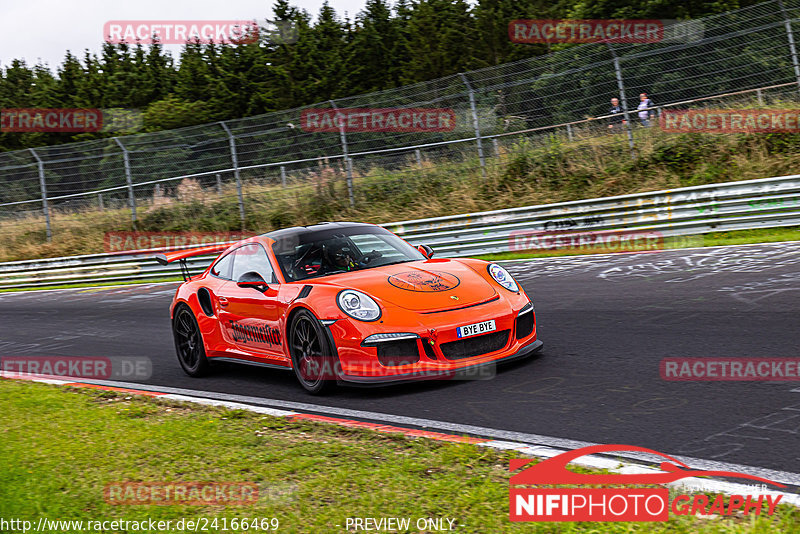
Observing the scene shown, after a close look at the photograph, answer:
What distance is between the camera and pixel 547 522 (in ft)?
10.8

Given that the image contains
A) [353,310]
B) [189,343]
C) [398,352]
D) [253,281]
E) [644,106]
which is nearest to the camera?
[398,352]

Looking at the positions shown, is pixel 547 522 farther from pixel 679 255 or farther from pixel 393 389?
pixel 679 255

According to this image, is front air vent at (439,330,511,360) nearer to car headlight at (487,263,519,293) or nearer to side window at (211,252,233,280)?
car headlight at (487,263,519,293)

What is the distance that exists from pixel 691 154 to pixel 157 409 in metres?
12.4

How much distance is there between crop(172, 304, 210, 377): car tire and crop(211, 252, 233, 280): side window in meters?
0.48

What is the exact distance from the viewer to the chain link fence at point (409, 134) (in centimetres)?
1500

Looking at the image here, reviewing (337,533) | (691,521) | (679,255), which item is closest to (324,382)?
(337,533)

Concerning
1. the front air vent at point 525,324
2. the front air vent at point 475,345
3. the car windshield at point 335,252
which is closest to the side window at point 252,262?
the car windshield at point 335,252

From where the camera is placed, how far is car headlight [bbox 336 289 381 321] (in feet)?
20.0

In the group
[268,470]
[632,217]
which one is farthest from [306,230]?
[632,217]

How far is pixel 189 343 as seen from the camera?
26.8ft

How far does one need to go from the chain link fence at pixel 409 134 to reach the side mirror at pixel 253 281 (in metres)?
10.3

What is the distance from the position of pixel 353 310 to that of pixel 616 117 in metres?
11.2

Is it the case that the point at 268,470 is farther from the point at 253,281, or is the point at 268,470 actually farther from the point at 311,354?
the point at 253,281
